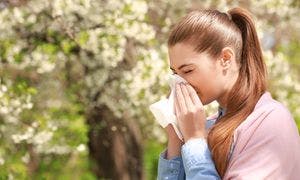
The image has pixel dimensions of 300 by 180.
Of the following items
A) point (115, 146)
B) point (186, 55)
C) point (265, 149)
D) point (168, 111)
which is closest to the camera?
point (265, 149)

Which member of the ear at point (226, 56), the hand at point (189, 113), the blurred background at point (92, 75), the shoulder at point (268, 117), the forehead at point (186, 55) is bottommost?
the shoulder at point (268, 117)

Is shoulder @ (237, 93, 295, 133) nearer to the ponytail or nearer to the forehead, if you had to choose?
the ponytail

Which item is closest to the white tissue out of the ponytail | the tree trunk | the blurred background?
the ponytail

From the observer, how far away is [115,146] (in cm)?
671

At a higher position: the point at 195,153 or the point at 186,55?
the point at 186,55

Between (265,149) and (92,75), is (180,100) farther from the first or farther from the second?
(92,75)

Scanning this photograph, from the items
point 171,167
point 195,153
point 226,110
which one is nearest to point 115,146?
point 171,167

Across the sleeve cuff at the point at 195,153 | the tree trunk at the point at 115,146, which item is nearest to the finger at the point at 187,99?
the sleeve cuff at the point at 195,153

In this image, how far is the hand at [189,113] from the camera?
2.23m

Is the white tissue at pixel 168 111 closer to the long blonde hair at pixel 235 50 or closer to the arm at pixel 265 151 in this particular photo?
the long blonde hair at pixel 235 50

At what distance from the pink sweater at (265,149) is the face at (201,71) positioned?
15 cm

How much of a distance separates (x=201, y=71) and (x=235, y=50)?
5.5 inches

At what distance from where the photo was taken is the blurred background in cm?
514

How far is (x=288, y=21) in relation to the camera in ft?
22.3
